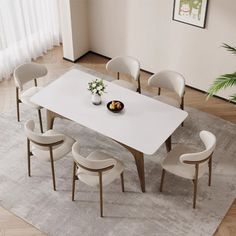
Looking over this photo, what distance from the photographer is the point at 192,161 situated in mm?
4277

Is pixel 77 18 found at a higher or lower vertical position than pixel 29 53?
higher

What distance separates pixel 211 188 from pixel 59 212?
166 cm

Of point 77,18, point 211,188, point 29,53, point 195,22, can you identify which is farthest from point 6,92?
point 211,188

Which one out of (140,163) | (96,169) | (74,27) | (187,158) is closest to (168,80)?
(140,163)

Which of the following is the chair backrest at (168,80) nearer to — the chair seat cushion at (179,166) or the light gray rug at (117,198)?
the light gray rug at (117,198)

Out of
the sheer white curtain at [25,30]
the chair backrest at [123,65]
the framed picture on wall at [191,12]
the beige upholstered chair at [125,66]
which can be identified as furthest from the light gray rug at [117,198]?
the sheer white curtain at [25,30]

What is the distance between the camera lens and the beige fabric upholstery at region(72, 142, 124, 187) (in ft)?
13.7

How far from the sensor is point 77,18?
6570 mm

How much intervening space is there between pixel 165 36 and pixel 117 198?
8.19 feet

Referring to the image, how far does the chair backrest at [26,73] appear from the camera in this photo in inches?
211

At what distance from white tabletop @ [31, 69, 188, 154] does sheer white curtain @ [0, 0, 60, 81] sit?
62.8 inches

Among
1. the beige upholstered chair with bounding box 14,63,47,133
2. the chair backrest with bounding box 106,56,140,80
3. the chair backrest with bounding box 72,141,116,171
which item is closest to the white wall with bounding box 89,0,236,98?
the chair backrest with bounding box 106,56,140,80

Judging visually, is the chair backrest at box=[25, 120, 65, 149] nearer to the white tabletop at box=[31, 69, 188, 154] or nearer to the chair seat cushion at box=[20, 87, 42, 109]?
the white tabletop at box=[31, 69, 188, 154]

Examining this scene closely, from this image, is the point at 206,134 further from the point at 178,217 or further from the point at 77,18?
the point at 77,18
